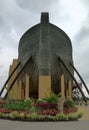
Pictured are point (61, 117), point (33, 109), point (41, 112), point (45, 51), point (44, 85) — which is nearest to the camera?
point (61, 117)

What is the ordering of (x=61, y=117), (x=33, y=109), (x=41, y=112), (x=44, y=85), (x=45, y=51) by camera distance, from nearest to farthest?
(x=61, y=117)
(x=41, y=112)
(x=33, y=109)
(x=44, y=85)
(x=45, y=51)

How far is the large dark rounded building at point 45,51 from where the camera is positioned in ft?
101

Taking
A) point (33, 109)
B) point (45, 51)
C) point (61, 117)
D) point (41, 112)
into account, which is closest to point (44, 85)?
point (45, 51)

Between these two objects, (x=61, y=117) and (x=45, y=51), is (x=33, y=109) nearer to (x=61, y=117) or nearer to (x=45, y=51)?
(x=61, y=117)

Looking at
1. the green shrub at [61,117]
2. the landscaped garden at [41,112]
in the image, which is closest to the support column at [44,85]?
the landscaped garden at [41,112]

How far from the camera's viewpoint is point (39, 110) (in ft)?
54.9

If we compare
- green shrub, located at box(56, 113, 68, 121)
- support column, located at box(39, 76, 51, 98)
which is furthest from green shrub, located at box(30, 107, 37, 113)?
support column, located at box(39, 76, 51, 98)

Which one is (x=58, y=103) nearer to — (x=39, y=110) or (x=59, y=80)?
(x=39, y=110)

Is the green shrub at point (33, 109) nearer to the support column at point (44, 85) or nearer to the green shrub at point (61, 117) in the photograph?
the green shrub at point (61, 117)

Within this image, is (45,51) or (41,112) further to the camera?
(45,51)

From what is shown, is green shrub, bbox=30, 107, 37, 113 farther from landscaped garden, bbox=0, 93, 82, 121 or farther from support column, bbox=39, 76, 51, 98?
support column, bbox=39, 76, 51, 98

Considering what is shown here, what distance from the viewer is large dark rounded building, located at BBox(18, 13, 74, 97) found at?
30672 millimetres

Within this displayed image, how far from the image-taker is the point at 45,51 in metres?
30.7

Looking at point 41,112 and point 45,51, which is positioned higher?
point 45,51
